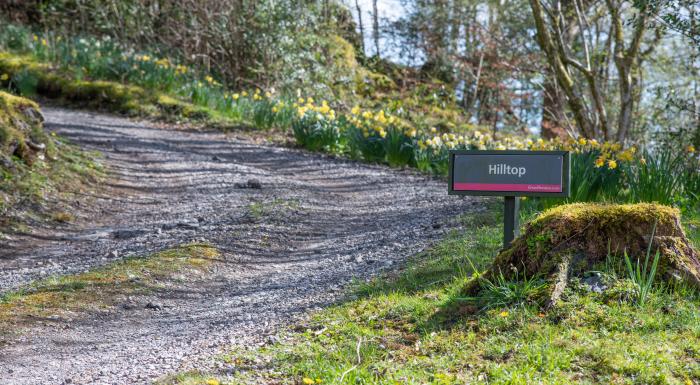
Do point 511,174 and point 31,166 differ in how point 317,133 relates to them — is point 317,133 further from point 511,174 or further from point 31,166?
point 511,174

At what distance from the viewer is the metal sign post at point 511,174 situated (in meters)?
3.82

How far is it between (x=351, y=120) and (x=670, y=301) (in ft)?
25.0

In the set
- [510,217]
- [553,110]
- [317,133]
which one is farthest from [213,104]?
[510,217]

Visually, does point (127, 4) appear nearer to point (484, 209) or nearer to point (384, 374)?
point (484, 209)

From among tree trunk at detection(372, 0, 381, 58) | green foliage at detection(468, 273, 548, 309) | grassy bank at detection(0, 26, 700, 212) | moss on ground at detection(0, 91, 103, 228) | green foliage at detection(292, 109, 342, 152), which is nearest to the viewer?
green foliage at detection(468, 273, 548, 309)

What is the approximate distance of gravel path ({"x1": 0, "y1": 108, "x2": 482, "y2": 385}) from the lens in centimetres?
367

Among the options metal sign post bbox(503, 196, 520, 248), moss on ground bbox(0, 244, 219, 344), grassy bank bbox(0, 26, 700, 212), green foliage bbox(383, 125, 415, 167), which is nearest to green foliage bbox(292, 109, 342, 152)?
grassy bank bbox(0, 26, 700, 212)

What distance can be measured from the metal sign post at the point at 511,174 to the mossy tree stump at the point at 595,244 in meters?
0.18

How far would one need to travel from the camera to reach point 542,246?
379cm

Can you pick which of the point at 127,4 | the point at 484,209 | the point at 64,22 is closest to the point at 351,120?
the point at 484,209

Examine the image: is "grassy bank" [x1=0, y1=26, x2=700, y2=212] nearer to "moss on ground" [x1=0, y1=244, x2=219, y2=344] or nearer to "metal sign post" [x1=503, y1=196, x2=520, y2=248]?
"metal sign post" [x1=503, y1=196, x2=520, y2=248]

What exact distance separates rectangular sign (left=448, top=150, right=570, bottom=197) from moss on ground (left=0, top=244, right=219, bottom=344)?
7.34 ft

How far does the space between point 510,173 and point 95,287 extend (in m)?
2.80

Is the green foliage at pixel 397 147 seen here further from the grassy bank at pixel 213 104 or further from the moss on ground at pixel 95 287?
the moss on ground at pixel 95 287
